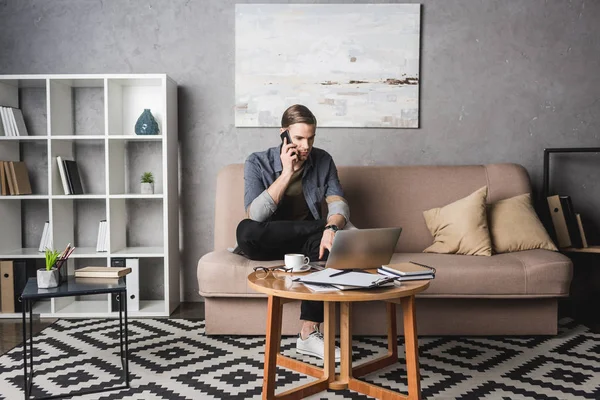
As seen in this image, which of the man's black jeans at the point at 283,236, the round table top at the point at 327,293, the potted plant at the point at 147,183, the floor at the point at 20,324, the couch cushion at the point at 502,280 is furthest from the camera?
the potted plant at the point at 147,183

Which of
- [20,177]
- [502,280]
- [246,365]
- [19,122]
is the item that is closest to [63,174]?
[20,177]

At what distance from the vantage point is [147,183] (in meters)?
3.33

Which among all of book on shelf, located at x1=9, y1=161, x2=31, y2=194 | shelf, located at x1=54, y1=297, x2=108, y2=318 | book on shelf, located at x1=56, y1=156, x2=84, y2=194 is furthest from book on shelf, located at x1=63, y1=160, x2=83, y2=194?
shelf, located at x1=54, y1=297, x2=108, y2=318

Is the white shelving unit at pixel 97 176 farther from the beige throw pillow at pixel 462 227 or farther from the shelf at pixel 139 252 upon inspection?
the beige throw pillow at pixel 462 227

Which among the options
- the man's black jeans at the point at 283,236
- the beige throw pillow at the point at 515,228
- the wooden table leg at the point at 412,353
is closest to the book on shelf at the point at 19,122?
the man's black jeans at the point at 283,236

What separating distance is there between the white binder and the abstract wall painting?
3.81 ft

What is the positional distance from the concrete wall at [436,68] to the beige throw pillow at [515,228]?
551mm

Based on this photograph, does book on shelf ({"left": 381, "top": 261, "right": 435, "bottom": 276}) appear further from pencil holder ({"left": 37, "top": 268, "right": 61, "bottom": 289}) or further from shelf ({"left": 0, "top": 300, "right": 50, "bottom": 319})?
shelf ({"left": 0, "top": 300, "right": 50, "bottom": 319})

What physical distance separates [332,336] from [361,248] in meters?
0.35

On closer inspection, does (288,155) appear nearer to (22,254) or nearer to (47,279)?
(47,279)

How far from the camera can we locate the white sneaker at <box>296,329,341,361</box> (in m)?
2.35

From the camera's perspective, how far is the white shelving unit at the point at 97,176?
3230mm

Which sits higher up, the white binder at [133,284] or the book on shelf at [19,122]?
the book on shelf at [19,122]

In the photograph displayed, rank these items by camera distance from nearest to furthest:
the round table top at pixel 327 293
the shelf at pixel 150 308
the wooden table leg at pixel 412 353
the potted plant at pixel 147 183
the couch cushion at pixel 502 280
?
the round table top at pixel 327 293, the wooden table leg at pixel 412 353, the couch cushion at pixel 502 280, the shelf at pixel 150 308, the potted plant at pixel 147 183
